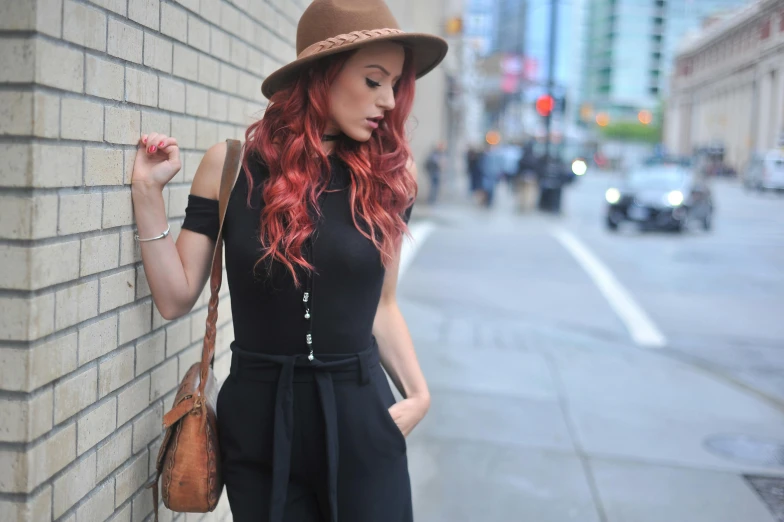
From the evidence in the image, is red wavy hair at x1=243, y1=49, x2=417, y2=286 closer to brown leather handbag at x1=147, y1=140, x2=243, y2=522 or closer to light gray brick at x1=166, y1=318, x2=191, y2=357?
brown leather handbag at x1=147, y1=140, x2=243, y2=522

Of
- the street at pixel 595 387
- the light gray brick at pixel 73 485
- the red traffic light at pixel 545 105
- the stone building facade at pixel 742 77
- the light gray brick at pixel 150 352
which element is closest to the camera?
the light gray brick at pixel 73 485

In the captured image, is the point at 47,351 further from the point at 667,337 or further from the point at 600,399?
the point at 667,337

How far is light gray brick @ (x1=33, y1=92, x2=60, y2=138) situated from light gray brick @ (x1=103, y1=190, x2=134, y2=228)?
0.93ft

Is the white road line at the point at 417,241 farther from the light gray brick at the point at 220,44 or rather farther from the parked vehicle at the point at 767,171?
the parked vehicle at the point at 767,171

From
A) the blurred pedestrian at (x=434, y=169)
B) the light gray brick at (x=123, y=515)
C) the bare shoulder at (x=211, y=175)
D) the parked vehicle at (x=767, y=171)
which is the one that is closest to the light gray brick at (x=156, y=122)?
the bare shoulder at (x=211, y=175)

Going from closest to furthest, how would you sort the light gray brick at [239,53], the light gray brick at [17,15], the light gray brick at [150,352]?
1. the light gray brick at [17,15]
2. the light gray brick at [150,352]
3. the light gray brick at [239,53]

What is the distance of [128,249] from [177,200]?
0.49m

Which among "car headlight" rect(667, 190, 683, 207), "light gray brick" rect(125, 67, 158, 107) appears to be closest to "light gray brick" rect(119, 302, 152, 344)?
"light gray brick" rect(125, 67, 158, 107)

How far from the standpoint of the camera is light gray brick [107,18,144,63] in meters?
1.94

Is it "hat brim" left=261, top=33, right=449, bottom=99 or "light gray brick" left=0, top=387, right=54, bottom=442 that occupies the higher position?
"hat brim" left=261, top=33, right=449, bottom=99

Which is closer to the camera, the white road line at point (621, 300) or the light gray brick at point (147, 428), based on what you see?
the light gray brick at point (147, 428)

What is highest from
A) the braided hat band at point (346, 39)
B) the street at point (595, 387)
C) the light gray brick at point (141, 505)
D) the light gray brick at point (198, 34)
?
the light gray brick at point (198, 34)

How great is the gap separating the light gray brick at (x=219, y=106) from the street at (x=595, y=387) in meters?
2.32

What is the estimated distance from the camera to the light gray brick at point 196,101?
102 inches
